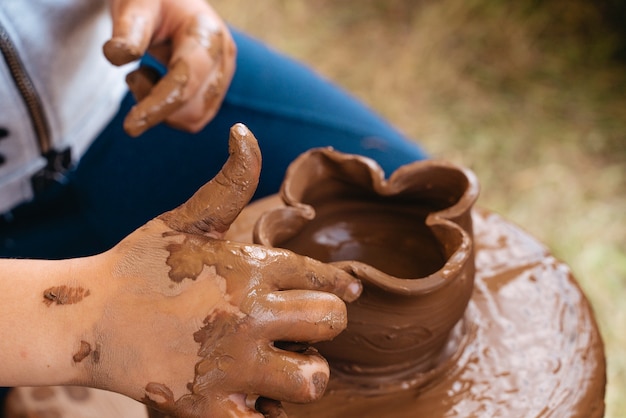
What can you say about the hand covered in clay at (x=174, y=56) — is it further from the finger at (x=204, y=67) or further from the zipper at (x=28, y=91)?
the zipper at (x=28, y=91)

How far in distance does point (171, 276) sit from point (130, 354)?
0.08 metres

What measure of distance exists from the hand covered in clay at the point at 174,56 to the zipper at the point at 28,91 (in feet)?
0.50

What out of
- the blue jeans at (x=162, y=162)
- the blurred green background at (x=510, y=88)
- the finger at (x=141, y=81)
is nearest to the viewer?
the finger at (x=141, y=81)

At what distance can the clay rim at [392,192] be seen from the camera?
0.73 meters

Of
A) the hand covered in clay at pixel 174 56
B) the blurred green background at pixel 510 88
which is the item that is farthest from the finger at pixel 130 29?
the blurred green background at pixel 510 88

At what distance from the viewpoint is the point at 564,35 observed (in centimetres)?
266

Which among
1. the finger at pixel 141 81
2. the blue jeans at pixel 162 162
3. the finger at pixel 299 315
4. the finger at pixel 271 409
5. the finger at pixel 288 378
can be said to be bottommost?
the blue jeans at pixel 162 162

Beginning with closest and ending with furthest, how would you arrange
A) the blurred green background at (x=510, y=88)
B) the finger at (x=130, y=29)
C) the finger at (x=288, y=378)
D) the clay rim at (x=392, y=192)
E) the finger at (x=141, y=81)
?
the finger at (x=288, y=378) < the clay rim at (x=392, y=192) < the finger at (x=130, y=29) < the finger at (x=141, y=81) < the blurred green background at (x=510, y=88)

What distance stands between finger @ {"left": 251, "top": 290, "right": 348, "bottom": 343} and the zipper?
1.98 feet

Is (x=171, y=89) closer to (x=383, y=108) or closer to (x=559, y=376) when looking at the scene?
(x=559, y=376)

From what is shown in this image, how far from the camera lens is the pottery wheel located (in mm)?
772

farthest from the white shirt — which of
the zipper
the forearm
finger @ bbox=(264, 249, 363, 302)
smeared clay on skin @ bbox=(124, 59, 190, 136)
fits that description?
finger @ bbox=(264, 249, 363, 302)

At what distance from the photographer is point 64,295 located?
66cm

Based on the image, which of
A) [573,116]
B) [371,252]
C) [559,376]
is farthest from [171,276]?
[573,116]
